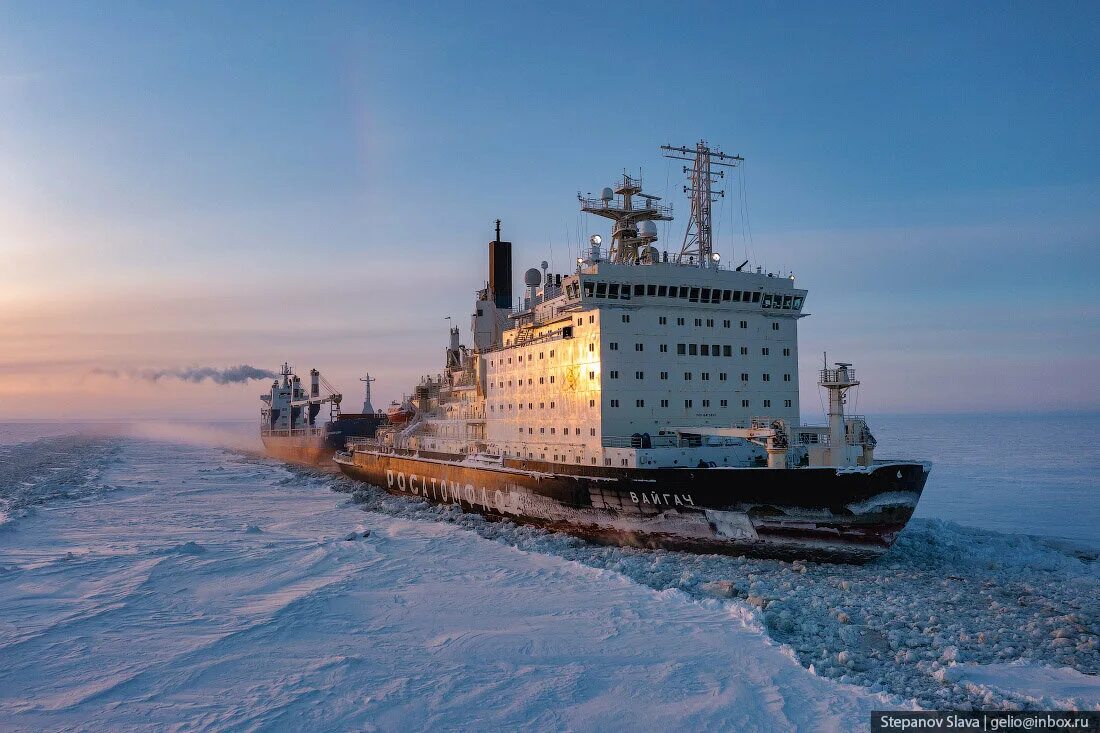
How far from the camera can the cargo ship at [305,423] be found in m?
62.5

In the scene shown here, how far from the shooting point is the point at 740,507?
1888 cm

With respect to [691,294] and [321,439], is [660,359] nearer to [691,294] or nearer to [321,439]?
[691,294]

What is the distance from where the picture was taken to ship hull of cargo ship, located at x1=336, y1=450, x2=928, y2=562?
1788cm

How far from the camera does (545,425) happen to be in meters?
26.2

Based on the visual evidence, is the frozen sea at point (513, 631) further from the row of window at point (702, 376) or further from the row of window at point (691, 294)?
the row of window at point (691, 294)

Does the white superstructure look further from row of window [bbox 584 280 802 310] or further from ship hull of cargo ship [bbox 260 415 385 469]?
ship hull of cargo ship [bbox 260 415 385 469]

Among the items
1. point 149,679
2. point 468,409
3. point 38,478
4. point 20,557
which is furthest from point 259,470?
point 149,679

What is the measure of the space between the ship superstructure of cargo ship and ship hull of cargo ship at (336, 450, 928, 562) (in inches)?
1.7

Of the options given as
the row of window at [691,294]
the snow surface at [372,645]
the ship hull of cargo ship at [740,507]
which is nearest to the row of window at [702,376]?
the row of window at [691,294]

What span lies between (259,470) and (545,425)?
4155 centimetres

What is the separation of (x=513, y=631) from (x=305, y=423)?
68.0 meters

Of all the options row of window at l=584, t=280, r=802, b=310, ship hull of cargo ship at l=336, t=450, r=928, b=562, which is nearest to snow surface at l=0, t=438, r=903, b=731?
ship hull of cargo ship at l=336, t=450, r=928, b=562

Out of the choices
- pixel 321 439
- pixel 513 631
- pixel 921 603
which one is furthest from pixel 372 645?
pixel 321 439

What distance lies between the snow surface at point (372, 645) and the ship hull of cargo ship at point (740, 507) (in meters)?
2.43
